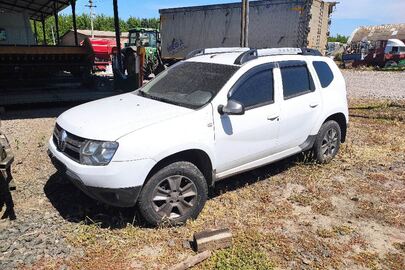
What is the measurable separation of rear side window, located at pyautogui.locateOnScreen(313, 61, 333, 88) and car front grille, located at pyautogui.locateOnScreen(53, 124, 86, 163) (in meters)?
3.59

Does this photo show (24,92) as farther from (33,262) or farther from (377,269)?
(377,269)

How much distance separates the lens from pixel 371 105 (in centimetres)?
1091

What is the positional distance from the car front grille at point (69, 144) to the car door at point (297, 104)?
8.27 feet

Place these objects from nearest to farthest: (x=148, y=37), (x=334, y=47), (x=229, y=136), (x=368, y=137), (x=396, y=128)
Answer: (x=229, y=136)
(x=368, y=137)
(x=396, y=128)
(x=148, y=37)
(x=334, y=47)

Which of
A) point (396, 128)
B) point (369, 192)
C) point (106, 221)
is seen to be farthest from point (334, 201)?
point (396, 128)

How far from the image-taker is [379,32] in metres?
49.3

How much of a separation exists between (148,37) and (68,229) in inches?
783

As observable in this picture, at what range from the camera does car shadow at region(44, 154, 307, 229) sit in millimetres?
3807

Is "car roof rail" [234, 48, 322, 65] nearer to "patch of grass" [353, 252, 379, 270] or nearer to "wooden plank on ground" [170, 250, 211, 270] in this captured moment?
"wooden plank on ground" [170, 250, 211, 270]

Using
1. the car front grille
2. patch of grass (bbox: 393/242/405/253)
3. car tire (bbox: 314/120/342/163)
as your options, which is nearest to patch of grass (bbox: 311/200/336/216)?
patch of grass (bbox: 393/242/405/253)

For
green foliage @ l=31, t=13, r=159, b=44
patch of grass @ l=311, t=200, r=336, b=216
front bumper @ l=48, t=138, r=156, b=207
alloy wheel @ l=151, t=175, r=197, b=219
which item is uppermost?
green foliage @ l=31, t=13, r=159, b=44

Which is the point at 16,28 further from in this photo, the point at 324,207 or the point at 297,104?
the point at 324,207

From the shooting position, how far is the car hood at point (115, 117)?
3400 millimetres

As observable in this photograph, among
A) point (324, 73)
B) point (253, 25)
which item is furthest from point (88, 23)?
point (324, 73)
